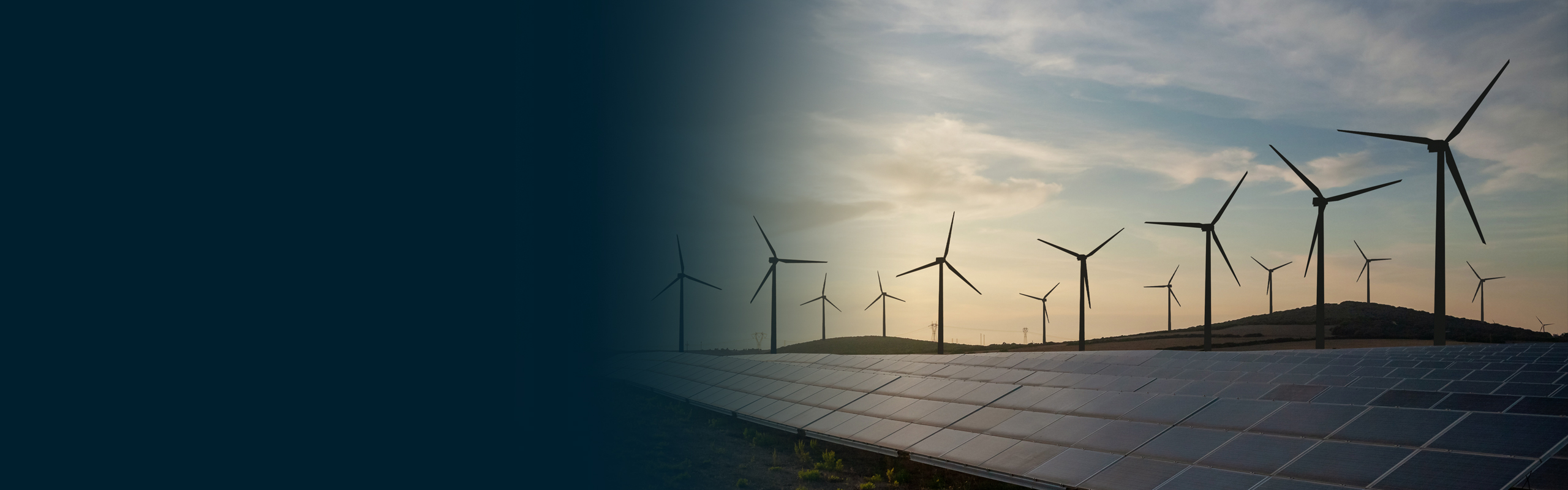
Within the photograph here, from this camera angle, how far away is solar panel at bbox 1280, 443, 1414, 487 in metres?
16.1

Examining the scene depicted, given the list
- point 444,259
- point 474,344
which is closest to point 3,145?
point 444,259

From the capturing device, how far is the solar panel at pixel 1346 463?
1611 centimetres

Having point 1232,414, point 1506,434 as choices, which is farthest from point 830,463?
point 1506,434

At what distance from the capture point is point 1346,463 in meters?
17.0

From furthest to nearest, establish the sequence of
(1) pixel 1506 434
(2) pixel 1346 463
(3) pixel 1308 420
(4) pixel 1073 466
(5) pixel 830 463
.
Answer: (5) pixel 830 463
(4) pixel 1073 466
(3) pixel 1308 420
(2) pixel 1346 463
(1) pixel 1506 434

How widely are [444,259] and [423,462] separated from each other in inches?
615

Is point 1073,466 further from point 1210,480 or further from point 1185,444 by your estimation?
point 1210,480

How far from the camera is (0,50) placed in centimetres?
3416

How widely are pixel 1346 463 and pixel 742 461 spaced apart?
24179 mm

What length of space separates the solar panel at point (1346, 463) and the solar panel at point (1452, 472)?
12.6 inches

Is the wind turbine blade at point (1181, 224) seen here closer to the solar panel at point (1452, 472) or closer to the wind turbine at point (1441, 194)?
the wind turbine at point (1441, 194)

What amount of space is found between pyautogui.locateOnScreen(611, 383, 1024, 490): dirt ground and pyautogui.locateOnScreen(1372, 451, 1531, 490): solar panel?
1036cm

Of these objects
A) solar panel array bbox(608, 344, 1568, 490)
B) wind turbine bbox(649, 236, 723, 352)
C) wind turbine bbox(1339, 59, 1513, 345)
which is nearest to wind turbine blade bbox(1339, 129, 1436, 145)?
wind turbine bbox(1339, 59, 1513, 345)

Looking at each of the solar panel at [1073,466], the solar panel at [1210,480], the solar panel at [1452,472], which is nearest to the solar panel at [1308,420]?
the solar panel at [1452,472]
